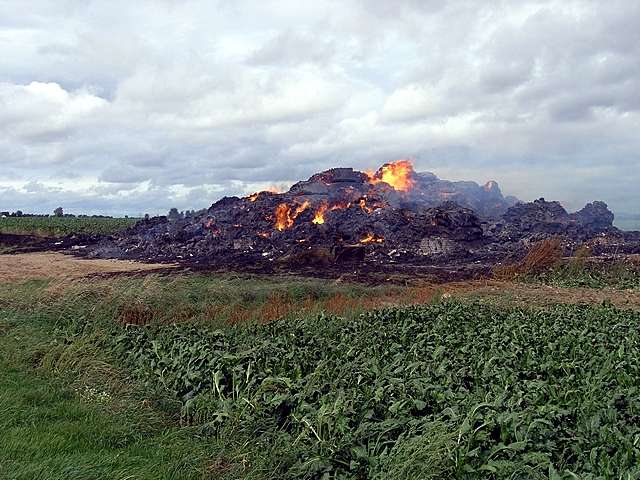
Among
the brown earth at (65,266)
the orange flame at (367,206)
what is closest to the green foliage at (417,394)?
the brown earth at (65,266)

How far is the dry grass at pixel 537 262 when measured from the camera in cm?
1734

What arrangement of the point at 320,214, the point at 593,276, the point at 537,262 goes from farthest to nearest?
the point at 320,214 < the point at 537,262 < the point at 593,276

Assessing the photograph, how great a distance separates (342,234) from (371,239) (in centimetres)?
162

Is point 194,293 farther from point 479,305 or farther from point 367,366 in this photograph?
point 367,366

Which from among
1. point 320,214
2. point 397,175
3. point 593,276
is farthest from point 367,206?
point 593,276

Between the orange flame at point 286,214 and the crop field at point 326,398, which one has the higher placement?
the orange flame at point 286,214

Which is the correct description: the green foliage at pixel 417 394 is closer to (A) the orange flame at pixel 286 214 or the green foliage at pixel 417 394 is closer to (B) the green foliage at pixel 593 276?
(B) the green foliage at pixel 593 276

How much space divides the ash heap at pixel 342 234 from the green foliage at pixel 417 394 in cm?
1428

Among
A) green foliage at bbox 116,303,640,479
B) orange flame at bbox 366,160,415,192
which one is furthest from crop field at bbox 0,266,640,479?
orange flame at bbox 366,160,415,192

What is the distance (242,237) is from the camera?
106 feet

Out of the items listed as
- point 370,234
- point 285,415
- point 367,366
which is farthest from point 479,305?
point 370,234

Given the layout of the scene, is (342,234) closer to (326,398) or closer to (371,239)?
(371,239)

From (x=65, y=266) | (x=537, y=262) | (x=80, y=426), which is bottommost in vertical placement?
(x=80, y=426)

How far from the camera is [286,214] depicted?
35438mm
